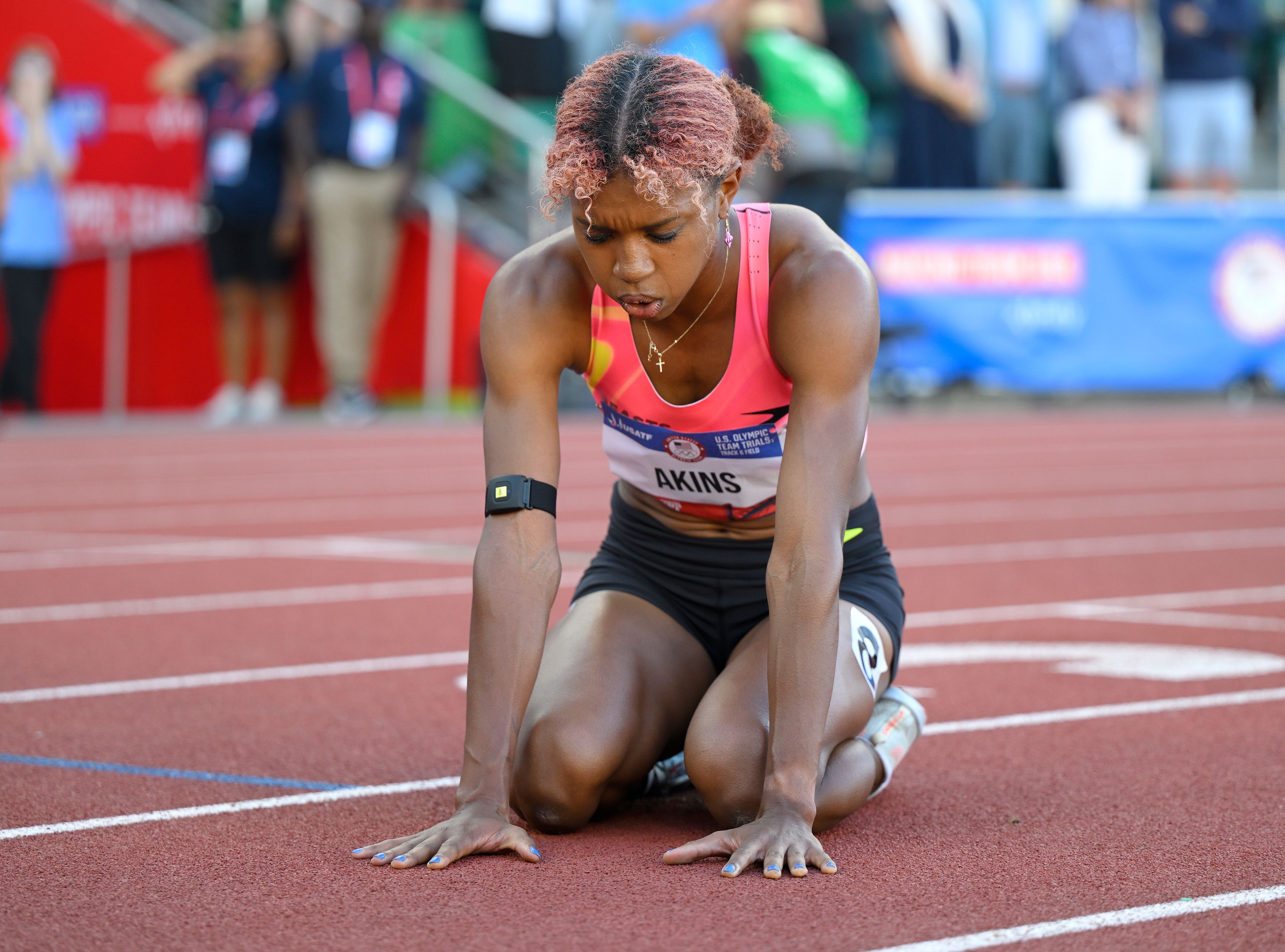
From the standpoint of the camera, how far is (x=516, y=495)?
3207mm

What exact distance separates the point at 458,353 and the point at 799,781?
10.8 metres

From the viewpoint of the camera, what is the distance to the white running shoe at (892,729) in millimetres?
3451

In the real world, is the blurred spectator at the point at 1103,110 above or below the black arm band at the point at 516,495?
above

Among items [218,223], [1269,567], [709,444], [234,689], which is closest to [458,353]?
[218,223]

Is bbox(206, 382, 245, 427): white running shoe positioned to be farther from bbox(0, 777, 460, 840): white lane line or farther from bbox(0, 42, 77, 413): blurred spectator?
bbox(0, 777, 460, 840): white lane line

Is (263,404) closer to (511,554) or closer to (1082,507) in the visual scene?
(1082,507)

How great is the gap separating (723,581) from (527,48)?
10.3 meters

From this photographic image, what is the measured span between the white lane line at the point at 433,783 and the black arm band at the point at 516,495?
719 mm

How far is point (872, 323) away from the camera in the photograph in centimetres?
318

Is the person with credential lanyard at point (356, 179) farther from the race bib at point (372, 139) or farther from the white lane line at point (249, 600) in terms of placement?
the white lane line at point (249, 600)

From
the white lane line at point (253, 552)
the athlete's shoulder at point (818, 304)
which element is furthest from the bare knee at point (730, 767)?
the white lane line at point (253, 552)

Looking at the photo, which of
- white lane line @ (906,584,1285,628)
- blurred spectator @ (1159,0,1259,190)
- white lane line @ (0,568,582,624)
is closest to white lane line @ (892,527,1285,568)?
white lane line @ (906,584,1285,628)

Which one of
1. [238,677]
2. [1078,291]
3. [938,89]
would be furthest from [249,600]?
[1078,291]

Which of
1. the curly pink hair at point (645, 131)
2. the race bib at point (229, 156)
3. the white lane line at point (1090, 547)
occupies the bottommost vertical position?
the white lane line at point (1090, 547)
